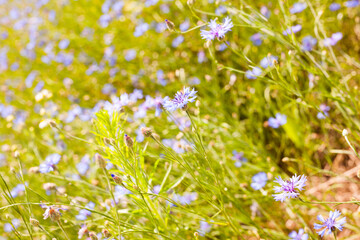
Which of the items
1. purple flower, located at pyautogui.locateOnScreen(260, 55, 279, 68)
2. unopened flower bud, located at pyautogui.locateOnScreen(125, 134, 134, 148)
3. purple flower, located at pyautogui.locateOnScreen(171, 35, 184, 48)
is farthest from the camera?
purple flower, located at pyautogui.locateOnScreen(171, 35, 184, 48)

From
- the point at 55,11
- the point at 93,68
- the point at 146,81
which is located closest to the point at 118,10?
the point at 93,68

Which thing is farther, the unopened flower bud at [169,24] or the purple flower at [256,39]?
the purple flower at [256,39]

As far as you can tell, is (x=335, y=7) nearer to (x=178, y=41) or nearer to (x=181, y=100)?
(x=178, y=41)

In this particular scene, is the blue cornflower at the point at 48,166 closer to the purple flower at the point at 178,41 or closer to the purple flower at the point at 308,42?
the purple flower at the point at 178,41

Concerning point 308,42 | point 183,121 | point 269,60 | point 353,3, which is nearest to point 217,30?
point 269,60

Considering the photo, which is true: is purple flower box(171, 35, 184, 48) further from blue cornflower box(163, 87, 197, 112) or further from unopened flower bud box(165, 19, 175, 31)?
blue cornflower box(163, 87, 197, 112)

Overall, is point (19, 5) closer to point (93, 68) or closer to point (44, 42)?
point (44, 42)

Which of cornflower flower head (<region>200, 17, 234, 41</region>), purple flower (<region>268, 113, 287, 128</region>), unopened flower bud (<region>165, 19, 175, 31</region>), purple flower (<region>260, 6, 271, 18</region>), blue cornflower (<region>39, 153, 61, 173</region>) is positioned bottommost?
blue cornflower (<region>39, 153, 61, 173</region>)

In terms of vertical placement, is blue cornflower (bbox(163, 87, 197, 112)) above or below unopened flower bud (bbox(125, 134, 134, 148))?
above

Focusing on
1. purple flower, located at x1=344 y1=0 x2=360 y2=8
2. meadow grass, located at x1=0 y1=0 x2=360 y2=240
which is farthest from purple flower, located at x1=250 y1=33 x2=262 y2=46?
purple flower, located at x1=344 y1=0 x2=360 y2=8

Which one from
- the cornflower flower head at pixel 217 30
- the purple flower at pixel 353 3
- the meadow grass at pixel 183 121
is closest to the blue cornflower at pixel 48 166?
the meadow grass at pixel 183 121

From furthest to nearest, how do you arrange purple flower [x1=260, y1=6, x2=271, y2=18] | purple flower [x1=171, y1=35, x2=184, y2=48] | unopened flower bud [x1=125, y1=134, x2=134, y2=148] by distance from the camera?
purple flower [x1=171, y1=35, x2=184, y2=48] < purple flower [x1=260, y1=6, x2=271, y2=18] < unopened flower bud [x1=125, y1=134, x2=134, y2=148]
